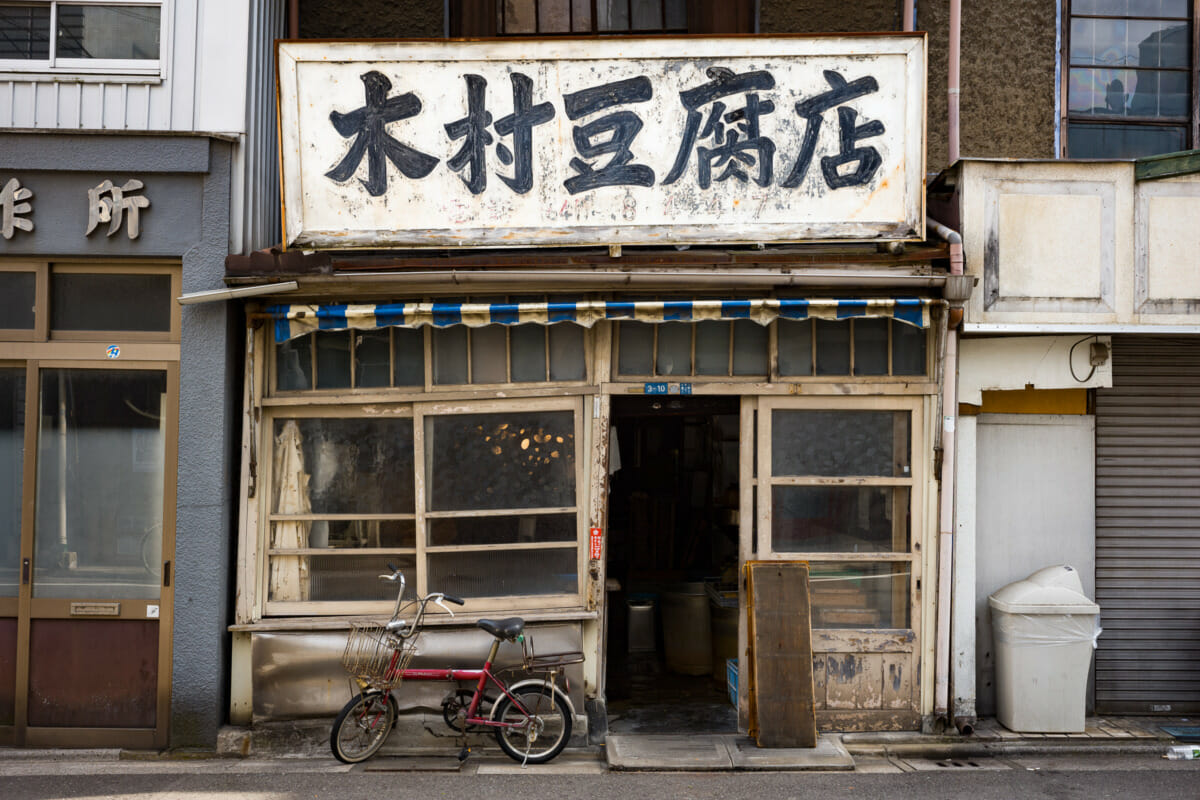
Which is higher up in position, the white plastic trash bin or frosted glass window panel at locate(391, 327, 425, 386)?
frosted glass window panel at locate(391, 327, 425, 386)

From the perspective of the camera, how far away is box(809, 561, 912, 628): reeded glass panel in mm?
7777

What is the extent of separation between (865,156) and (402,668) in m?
5.45

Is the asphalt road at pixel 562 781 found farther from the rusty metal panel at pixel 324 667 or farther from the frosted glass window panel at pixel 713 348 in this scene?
the frosted glass window panel at pixel 713 348

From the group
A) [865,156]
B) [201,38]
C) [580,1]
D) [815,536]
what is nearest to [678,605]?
[815,536]

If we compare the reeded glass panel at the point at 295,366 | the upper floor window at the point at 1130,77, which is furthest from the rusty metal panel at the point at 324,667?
the upper floor window at the point at 1130,77

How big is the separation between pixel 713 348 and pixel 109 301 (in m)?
5.09

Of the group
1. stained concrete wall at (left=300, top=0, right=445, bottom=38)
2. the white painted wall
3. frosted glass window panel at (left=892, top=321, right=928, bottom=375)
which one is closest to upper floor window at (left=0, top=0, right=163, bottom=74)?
stained concrete wall at (left=300, top=0, right=445, bottom=38)

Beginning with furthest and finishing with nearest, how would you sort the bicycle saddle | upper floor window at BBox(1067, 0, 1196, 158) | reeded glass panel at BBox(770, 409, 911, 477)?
upper floor window at BBox(1067, 0, 1196, 158), reeded glass panel at BBox(770, 409, 911, 477), the bicycle saddle

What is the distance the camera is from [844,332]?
307 inches

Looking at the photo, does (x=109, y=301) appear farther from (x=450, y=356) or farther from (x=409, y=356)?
(x=450, y=356)

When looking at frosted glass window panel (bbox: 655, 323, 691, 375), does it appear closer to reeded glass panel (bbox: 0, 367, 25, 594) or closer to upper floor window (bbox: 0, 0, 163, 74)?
upper floor window (bbox: 0, 0, 163, 74)

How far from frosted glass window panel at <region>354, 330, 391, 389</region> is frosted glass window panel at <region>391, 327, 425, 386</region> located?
8 cm

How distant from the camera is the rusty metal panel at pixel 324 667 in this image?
7391 millimetres

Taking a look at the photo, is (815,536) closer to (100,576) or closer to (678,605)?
(678,605)
